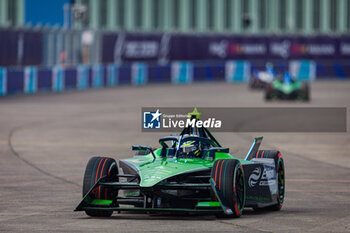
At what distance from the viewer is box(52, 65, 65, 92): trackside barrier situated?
44531 mm

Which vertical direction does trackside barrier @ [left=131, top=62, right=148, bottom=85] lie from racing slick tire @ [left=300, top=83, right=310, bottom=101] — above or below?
above

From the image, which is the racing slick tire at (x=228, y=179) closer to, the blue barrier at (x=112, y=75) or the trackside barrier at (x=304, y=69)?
the blue barrier at (x=112, y=75)

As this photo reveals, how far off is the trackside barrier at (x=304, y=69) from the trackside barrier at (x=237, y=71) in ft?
10.9

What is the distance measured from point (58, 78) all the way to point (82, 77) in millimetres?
3107

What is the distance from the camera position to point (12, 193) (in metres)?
13.2

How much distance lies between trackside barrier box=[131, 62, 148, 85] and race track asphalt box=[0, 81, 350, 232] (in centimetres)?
1276

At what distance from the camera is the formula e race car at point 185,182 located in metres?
10.1

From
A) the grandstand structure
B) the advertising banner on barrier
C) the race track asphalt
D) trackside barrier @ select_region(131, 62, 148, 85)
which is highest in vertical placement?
the grandstand structure

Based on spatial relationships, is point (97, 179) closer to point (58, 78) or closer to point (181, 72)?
point (58, 78)

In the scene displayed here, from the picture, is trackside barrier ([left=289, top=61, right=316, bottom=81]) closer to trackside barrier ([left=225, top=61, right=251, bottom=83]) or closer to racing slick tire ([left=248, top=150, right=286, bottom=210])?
trackside barrier ([left=225, top=61, right=251, bottom=83])

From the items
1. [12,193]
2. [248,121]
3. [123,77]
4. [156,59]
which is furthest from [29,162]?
[156,59]

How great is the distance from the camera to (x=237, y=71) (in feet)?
204

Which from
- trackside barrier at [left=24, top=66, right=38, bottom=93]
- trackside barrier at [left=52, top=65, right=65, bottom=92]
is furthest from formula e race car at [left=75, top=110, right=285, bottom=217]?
trackside barrier at [left=52, top=65, right=65, bottom=92]

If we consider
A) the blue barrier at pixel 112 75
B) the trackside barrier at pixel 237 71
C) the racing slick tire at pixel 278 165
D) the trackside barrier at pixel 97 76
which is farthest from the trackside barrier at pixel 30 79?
the racing slick tire at pixel 278 165
